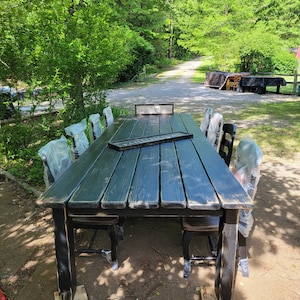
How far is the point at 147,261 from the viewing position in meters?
2.37

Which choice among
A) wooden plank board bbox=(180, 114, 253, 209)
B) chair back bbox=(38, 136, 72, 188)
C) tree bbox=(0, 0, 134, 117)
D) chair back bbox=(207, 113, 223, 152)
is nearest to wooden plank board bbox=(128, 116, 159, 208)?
wooden plank board bbox=(180, 114, 253, 209)

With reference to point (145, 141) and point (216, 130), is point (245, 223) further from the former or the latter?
point (216, 130)

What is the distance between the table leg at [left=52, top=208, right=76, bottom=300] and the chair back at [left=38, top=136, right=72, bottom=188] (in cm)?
48

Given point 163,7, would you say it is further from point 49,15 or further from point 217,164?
point 217,164

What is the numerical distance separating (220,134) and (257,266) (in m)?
1.54

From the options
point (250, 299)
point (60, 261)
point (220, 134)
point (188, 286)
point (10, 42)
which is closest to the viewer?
point (60, 261)

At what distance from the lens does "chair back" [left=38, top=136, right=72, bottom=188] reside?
210 cm

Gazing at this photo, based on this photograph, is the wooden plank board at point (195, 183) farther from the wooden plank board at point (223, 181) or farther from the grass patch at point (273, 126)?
the grass patch at point (273, 126)

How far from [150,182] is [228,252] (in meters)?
0.65

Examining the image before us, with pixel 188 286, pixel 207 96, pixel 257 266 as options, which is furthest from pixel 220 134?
pixel 207 96

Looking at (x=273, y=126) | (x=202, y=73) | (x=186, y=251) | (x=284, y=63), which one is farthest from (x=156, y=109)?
(x=202, y=73)

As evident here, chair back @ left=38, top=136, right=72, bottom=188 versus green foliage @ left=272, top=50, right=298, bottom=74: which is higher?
green foliage @ left=272, top=50, right=298, bottom=74

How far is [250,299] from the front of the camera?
6.48 feet

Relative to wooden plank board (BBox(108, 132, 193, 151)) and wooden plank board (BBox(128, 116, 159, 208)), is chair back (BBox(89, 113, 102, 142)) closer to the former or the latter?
wooden plank board (BBox(108, 132, 193, 151))
